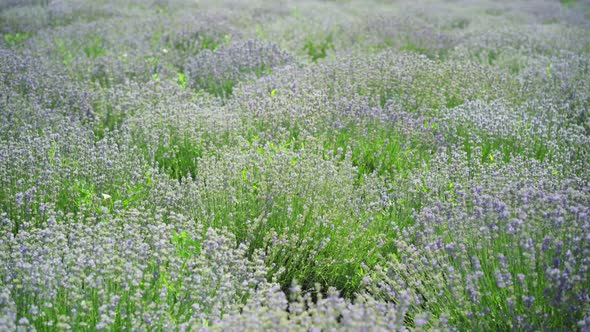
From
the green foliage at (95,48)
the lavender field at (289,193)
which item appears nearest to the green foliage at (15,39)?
the lavender field at (289,193)

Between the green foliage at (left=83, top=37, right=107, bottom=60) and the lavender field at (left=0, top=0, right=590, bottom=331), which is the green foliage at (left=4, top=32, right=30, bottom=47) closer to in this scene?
the lavender field at (left=0, top=0, right=590, bottom=331)

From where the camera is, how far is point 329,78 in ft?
15.2

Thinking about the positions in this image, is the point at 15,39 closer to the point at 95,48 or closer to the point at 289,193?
the point at 95,48

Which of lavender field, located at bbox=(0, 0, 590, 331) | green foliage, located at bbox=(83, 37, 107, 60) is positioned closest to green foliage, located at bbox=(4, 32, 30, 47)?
lavender field, located at bbox=(0, 0, 590, 331)

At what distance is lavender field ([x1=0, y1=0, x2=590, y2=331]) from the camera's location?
73.5 inches

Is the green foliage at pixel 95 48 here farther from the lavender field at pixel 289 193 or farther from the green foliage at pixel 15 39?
the green foliage at pixel 15 39

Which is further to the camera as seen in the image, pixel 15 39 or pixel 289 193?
pixel 15 39

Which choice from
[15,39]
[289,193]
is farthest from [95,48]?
[289,193]

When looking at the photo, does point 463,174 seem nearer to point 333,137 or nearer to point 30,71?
point 333,137

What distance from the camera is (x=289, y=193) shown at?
270 centimetres

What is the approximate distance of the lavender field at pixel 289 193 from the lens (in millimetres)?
1866

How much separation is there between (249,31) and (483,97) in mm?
3751

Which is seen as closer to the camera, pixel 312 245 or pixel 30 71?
pixel 312 245

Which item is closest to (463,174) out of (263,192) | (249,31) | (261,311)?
(263,192)
